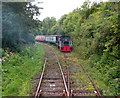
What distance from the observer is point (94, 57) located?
35.8ft

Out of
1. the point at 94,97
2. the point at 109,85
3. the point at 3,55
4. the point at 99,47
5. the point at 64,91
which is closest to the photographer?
the point at 94,97

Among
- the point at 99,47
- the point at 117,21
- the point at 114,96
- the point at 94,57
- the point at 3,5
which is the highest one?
the point at 3,5

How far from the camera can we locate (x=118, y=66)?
6.88 metres

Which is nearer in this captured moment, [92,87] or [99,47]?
[92,87]

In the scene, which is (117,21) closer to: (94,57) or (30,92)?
(94,57)

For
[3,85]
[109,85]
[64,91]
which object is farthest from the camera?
[109,85]

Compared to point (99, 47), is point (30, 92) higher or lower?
lower

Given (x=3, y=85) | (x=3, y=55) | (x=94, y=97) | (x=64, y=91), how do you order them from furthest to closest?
(x=3, y=55) < (x=3, y=85) < (x=64, y=91) < (x=94, y=97)

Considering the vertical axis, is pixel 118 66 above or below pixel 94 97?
above

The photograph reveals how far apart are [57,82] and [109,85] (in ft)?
9.92

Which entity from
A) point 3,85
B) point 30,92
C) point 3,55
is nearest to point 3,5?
point 3,55

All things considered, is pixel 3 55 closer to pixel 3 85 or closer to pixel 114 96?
pixel 3 85

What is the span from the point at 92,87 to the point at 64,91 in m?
1.65

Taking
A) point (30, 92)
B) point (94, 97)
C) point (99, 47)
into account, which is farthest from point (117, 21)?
point (30, 92)
